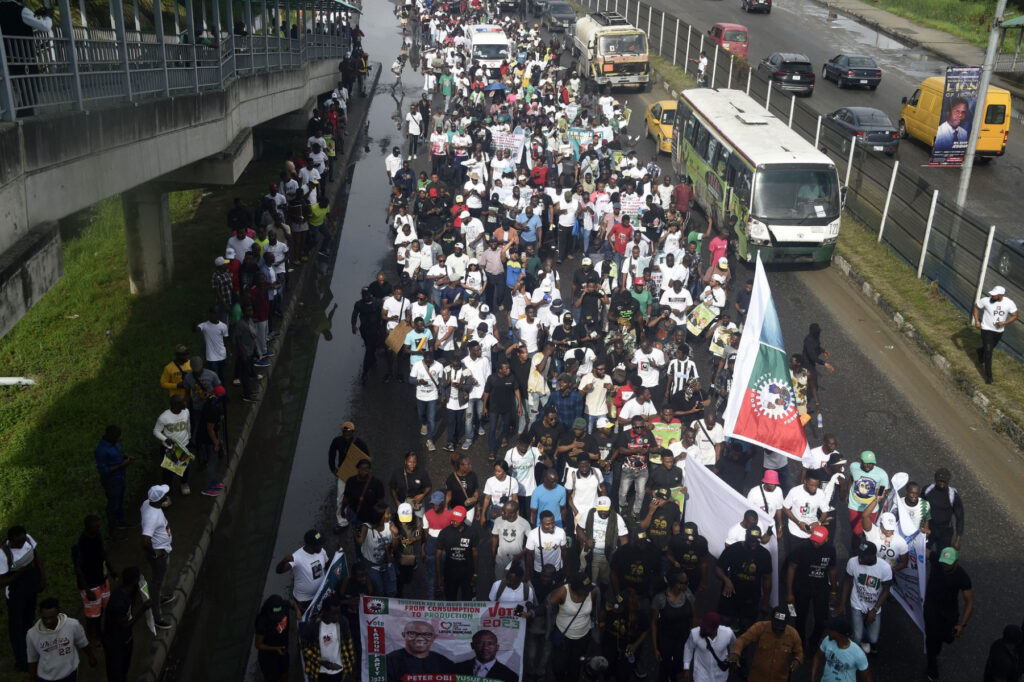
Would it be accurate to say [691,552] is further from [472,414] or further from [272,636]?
[472,414]

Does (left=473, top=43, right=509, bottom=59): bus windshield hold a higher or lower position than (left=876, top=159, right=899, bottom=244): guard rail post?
higher

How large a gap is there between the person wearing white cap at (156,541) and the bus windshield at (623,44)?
97.8 feet

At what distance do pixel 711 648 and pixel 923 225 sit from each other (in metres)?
14.2

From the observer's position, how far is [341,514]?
11.7m

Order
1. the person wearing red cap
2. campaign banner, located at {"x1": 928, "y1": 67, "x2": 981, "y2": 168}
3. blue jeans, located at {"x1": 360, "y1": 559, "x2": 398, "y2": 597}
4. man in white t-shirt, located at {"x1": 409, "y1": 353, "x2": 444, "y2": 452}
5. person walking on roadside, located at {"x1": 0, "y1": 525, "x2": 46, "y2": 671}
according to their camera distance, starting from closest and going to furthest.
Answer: the person wearing red cap → person walking on roadside, located at {"x1": 0, "y1": 525, "x2": 46, "y2": 671} → blue jeans, located at {"x1": 360, "y1": 559, "x2": 398, "y2": 597} → man in white t-shirt, located at {"x1": 409, "y1": 353, "x2": 444, "y2": 452} → campaign banner, located at {"x1": 928, "y1": 67, "x2": 981, "y2": 168}

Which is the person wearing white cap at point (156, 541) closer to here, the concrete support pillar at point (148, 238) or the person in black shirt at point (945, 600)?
the person in black shirt at point (945, 600)

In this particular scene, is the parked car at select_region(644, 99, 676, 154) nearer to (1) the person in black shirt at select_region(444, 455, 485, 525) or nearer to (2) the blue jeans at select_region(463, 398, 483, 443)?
(2) the blue jeans at select_region(463, 398, 483, 443)

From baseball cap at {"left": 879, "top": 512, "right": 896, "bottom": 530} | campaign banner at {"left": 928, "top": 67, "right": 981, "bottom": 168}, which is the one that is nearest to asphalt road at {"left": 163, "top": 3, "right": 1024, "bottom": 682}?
baseball cap at {"left": 879, "top": 512, "right": 896, "bottom": 530}

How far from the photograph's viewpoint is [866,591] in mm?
9562

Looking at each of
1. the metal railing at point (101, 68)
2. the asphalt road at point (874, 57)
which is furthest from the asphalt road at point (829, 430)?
the asphalt road at point (874, 57)

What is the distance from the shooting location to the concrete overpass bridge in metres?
10.3

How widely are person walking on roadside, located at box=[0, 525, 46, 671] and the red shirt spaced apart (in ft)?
37.5

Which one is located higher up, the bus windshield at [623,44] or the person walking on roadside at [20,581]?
the bus windshield at [623,44]

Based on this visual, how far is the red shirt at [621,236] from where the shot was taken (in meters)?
18.2
